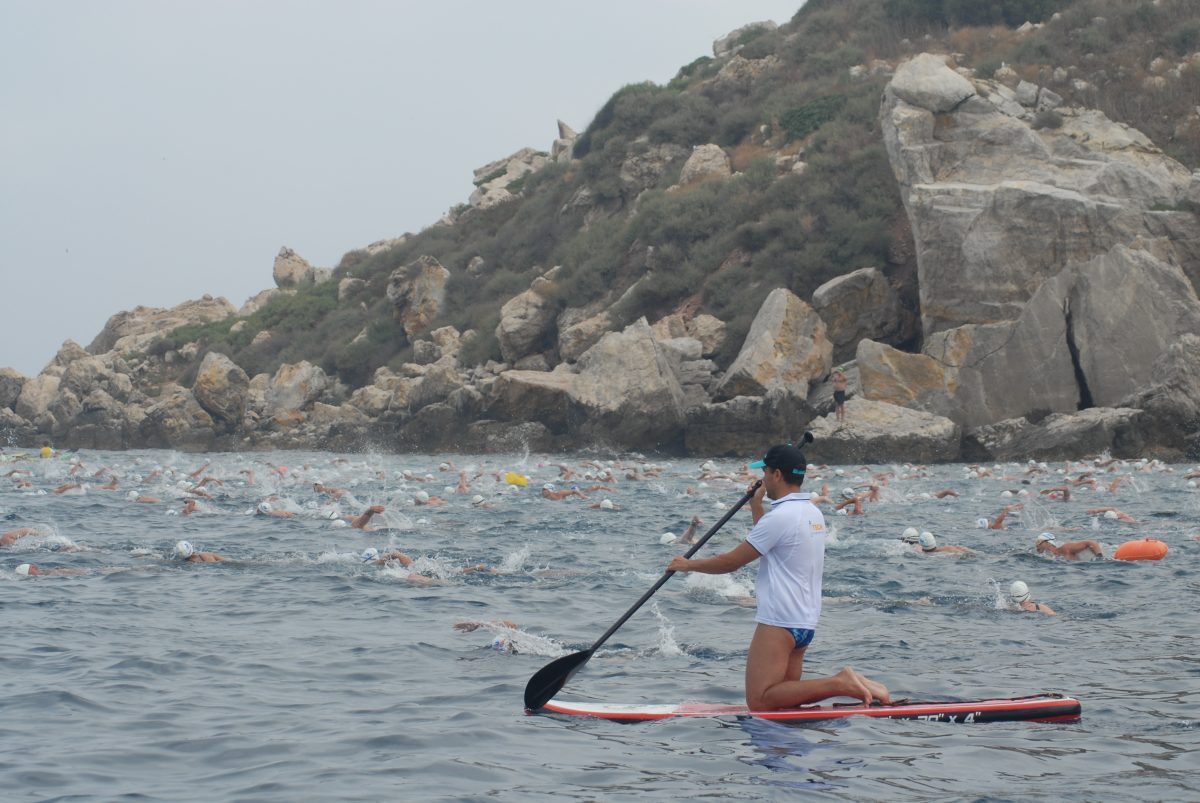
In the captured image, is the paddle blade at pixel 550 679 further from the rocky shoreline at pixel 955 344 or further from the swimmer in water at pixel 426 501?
the rocky shoreline at pixel 955 344

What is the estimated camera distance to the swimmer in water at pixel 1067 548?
42.0 ft

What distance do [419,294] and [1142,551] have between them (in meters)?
40.0

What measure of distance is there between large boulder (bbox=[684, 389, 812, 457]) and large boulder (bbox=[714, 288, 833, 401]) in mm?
392

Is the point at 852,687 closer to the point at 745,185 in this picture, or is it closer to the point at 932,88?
the point at 932,88

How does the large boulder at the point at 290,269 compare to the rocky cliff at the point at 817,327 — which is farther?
the large boulder at the point at 290,269

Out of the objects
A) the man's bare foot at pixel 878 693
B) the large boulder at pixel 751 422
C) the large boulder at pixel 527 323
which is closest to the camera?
the man's bare foot at pixel 878 693

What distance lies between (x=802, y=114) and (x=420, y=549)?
35713 mm

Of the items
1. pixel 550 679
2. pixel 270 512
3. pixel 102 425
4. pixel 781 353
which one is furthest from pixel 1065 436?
pixel 102 425

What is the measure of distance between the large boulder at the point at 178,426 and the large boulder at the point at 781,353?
2077 centimetres

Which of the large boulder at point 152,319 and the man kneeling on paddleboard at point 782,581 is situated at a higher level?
the large boulder at point 152,319

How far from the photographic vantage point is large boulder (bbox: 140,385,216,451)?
140ft

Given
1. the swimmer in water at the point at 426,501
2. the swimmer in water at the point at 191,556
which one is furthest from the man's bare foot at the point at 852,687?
the swimmer in water at the point at 426,501

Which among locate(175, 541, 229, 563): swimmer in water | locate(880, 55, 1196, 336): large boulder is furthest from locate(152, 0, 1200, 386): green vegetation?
locate(175, 541, 229, 563): swimmer in water

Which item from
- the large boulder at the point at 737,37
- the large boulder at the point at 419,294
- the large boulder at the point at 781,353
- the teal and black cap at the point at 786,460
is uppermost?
the large boulder at the point at 737,37
